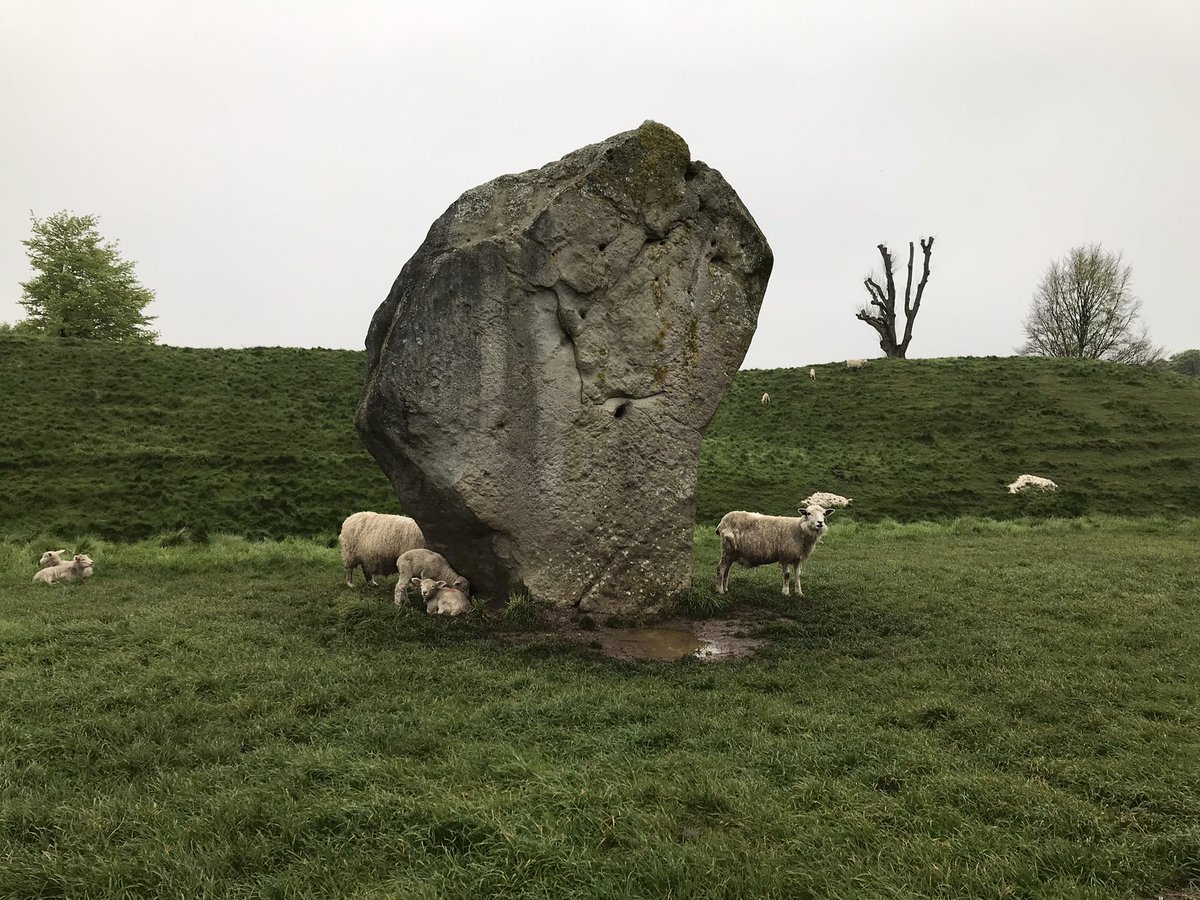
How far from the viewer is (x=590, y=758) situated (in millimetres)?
6016

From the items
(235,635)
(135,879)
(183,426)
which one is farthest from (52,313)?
(135,879)

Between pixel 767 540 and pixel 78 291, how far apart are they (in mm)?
55202

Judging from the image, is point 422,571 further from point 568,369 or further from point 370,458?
point 370,458

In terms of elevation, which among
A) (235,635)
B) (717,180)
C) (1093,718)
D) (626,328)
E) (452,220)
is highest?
(717,180)

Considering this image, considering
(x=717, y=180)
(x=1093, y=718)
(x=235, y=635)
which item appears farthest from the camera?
(x=717, y=180)

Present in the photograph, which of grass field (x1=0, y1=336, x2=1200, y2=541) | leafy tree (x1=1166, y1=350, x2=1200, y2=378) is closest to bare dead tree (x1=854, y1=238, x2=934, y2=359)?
grass field (x1=0, y1=336, x2=1200, y2=541)

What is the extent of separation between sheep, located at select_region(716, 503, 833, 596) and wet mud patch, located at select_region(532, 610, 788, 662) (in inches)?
67.6

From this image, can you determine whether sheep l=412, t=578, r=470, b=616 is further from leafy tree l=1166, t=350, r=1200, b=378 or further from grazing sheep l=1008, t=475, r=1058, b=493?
leafy tree l=1166, t=350, r=1200, b=378

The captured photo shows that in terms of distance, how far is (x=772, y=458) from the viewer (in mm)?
33781

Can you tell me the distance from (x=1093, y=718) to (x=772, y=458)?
89.9 ft

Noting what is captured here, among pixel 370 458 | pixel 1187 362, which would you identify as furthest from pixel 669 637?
pixel 1187 362

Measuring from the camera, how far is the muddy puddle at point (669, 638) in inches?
381

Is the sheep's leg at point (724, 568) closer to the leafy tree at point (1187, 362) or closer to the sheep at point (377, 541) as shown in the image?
the sheep at point (377, 541)

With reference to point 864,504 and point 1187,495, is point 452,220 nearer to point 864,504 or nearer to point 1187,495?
point 864,504
